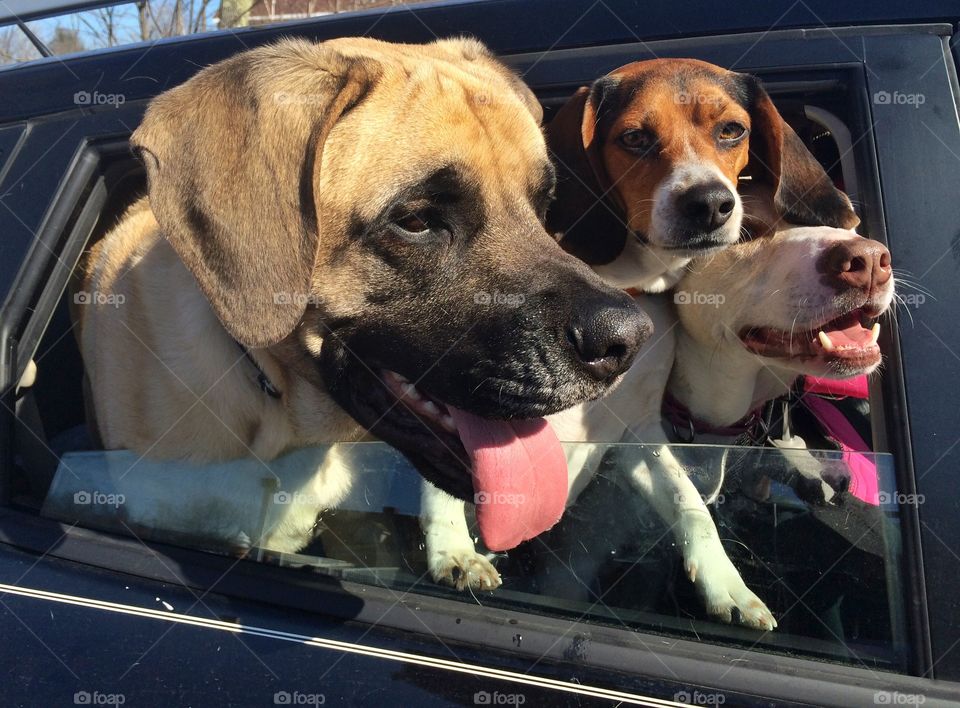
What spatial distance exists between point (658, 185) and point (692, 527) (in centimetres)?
115

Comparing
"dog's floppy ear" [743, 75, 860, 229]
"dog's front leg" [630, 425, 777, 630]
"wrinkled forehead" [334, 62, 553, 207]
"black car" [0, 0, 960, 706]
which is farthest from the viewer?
"dog's floppy ear" [743, 75, 860, 229]

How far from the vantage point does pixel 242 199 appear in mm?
1979

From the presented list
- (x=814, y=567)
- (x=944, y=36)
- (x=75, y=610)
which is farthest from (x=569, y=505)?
(x=944, y=36)

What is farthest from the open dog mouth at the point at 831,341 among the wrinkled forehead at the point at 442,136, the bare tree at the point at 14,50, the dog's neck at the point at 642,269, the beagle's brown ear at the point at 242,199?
the bare tree at the point at 14,50

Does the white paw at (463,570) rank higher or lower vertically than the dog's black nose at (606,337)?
lower

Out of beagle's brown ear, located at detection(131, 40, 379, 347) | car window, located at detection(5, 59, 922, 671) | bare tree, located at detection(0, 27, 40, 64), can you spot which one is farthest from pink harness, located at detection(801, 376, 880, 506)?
bare tree, located at detection(0, 27, 40, 64)

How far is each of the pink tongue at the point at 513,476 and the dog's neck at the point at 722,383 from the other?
70 centimetres

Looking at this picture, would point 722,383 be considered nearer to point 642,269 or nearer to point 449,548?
point 642,269

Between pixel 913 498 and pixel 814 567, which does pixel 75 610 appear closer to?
pixel 814 567

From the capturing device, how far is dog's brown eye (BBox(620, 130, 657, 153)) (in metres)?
2.61

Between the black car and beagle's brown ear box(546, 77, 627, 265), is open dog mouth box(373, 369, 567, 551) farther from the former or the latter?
beagle's brown ear box(546, 77, 627, 265)

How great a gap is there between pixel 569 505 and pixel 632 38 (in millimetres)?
1169

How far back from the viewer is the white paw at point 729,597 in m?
1.60

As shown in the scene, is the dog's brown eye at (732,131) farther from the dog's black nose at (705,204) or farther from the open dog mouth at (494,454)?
the open dog mouth at (494,454)
